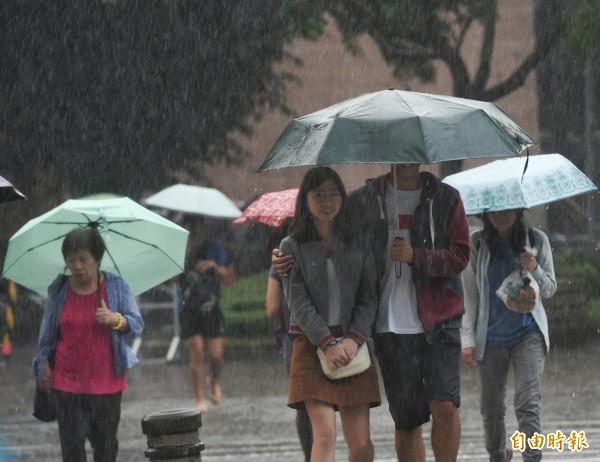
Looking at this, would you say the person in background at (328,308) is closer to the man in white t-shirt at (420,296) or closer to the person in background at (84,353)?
the man in white t-shirt at (420,296)

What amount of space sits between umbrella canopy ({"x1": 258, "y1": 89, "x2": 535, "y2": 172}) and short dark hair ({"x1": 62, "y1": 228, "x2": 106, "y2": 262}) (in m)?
1.52

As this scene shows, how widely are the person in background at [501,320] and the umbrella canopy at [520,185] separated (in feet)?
0.50

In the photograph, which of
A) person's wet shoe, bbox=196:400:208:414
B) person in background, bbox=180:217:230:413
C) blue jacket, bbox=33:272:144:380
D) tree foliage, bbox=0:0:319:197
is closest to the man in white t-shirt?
blue jacket, bbox=33:272:144:380

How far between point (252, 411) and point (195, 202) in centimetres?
243

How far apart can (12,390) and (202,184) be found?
9052mm

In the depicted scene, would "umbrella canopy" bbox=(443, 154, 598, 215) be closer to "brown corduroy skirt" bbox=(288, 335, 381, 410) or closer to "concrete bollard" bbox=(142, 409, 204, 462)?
"brown corduroy skirt" bbox=(288, 335, 381, 410)

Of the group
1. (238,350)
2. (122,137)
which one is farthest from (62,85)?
(238,350)

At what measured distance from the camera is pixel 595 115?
25891 millimetres

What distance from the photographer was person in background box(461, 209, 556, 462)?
8055 mm

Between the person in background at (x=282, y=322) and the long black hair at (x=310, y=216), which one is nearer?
the long black hair at (x=310, y=216)

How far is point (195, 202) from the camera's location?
565 inches

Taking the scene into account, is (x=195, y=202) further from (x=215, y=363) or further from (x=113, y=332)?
(x=113, y=332)

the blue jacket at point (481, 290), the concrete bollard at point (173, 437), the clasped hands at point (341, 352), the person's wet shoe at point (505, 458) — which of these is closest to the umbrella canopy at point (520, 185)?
the blue jacket at point (481, 290)

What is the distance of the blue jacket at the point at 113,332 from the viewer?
311 inches
